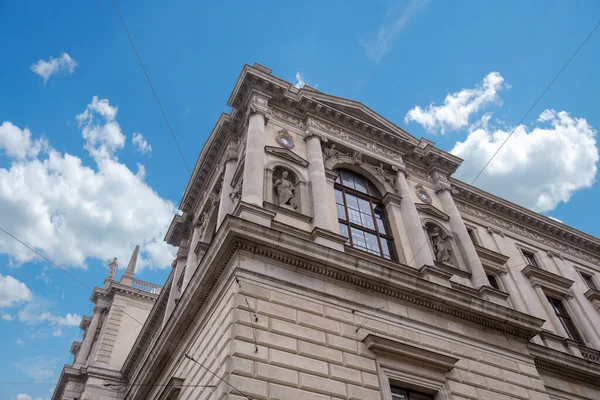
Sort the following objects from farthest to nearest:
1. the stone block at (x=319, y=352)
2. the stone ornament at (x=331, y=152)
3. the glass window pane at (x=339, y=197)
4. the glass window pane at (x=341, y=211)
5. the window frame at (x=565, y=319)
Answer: the window frame at (x=565, y=319) → the stone ornament at (x=331, y=152) → the glass window pane at (x=339, y=197) → the glass window pane at (x=341, y=211) → the stone block at (x=319, y=352)

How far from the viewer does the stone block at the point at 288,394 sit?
10727 millimetres

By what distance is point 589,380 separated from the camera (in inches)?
728

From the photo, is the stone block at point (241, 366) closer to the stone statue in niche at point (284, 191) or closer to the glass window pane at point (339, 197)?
the stone statue in niche at point (284, 191)

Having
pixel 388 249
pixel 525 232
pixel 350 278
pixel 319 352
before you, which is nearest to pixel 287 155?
pixel 388 249

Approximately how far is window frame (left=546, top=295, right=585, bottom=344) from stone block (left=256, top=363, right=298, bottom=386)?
1569 centimetres

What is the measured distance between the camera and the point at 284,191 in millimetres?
16547

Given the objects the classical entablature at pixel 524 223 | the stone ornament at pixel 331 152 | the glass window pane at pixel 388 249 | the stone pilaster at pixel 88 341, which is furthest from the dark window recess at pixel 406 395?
the stone pilaster at pixel 88 341

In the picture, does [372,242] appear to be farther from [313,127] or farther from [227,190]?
[227,190]

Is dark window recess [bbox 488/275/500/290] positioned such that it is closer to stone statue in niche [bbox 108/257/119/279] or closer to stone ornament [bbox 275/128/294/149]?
stone ornament [bbox 275/128/294/149]

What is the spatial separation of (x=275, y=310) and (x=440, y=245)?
9.33 m

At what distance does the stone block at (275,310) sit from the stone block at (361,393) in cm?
214

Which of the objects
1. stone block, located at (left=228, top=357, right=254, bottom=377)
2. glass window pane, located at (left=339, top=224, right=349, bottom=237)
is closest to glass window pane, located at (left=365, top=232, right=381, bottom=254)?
glass window pane, located at (left=339, top=224, right=349, bottom=237)

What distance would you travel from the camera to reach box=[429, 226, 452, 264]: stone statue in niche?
1880 cm

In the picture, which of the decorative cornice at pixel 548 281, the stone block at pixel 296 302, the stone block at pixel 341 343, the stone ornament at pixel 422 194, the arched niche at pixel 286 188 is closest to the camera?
the stone block at pixel 341 343
